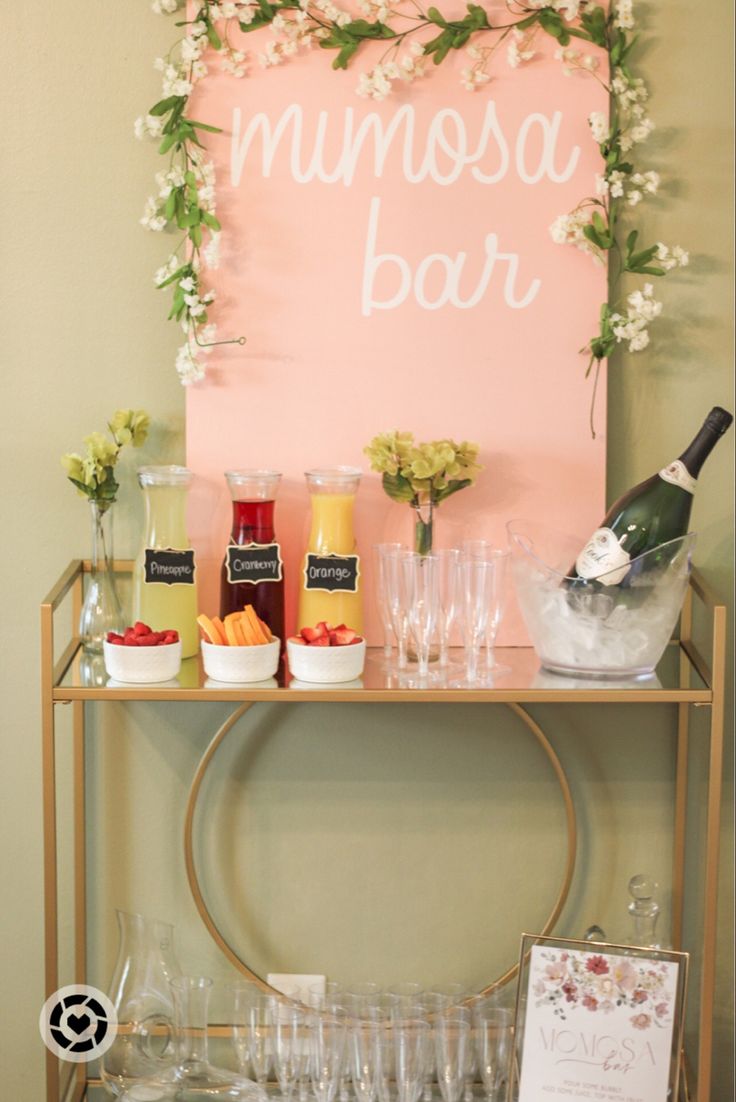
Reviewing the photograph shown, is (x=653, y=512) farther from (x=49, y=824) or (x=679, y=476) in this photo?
(x=49, y=824)

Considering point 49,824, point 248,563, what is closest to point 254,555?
point 248,563

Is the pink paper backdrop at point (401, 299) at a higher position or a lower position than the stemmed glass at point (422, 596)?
higher

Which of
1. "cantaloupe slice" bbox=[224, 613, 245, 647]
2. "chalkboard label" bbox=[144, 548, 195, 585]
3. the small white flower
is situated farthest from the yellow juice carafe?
the small white flower

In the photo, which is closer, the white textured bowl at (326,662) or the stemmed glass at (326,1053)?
the white textured bowl at (326,662)

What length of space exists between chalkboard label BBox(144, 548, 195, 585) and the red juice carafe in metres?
0.05

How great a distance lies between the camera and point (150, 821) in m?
1.70

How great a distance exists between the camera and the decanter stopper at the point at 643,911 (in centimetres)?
158

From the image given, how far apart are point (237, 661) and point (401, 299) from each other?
544 millimetres

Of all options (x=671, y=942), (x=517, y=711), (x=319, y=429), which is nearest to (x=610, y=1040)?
(x=671, y=942)

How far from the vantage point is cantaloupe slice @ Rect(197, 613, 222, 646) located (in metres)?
1.42

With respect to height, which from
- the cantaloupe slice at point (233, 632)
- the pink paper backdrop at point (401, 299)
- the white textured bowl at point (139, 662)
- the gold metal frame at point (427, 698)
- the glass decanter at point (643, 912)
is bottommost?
the glass decanter at point (643, 912)

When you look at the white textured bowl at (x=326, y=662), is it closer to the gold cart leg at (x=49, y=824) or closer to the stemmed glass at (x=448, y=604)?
the stemmed glass at (x=448, y=604)

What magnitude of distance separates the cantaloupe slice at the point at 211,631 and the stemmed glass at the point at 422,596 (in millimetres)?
236

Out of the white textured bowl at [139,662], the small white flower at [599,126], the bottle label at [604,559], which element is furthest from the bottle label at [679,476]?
the white textured bowl at [139,662]
